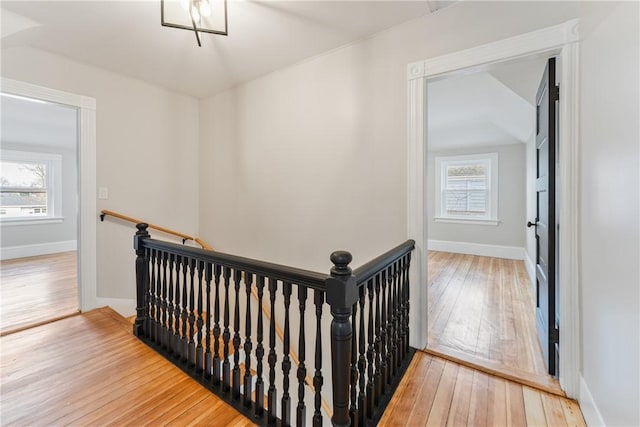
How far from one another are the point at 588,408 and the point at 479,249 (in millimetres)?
4729

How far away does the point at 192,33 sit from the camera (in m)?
2.19

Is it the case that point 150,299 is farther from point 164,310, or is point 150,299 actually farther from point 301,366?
point 301,366

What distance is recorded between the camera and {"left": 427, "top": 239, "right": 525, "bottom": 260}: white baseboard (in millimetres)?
5223

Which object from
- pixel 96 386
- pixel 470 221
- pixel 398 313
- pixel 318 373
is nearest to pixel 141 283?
pixel 96 386

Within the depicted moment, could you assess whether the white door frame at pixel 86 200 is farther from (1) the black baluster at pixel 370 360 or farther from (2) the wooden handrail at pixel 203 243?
(1) the black baluster at pixel 370 360

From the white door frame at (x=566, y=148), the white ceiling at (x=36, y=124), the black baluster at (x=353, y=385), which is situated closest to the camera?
the black baluster at (x=353, y=385)

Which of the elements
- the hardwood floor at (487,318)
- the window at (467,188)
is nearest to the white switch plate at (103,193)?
the hardwood floor at (487,318)

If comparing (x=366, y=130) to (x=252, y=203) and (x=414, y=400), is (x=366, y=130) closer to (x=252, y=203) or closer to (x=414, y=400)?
(x=252, y=203)

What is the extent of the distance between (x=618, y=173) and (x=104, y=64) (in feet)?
12.4

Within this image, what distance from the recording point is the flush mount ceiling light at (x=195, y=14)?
157cm

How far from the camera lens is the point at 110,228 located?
2.85 meters

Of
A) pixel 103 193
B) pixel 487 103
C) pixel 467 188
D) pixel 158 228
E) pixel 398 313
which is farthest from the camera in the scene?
pixel 467 188

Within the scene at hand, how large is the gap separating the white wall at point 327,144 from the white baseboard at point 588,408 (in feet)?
3.95

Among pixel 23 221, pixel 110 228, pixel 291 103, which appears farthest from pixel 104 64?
pixel 23 221
